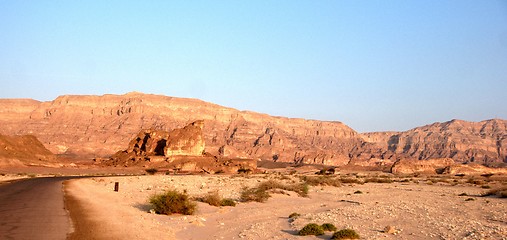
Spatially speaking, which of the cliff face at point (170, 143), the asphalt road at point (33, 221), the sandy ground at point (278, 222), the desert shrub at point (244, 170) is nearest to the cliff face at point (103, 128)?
the cliff face at point (170, 143)

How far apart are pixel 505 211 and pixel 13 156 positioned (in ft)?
290

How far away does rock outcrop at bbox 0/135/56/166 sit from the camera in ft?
275

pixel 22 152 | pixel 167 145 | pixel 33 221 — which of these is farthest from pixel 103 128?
pixel 33 221

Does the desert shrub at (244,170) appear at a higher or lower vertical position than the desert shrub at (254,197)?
lower

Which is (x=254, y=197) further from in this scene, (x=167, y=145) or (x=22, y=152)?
(x=22, y=152)

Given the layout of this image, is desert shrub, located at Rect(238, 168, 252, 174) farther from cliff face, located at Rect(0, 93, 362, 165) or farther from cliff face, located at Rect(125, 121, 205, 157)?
cliff face, located at Rect(0, 93, 362, 165)

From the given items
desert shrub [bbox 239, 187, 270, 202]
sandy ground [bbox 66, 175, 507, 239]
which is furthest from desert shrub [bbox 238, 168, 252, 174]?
sandy ground [bbox 66, 175, 507, 239]

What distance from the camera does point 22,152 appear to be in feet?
299

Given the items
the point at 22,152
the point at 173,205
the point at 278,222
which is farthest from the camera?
the point at 22,152

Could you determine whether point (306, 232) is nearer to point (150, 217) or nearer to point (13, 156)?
point (150, 217)

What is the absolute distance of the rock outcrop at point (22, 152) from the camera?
83.9m

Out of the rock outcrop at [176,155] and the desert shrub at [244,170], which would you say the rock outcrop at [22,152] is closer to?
the rock outcrop at [176,155]

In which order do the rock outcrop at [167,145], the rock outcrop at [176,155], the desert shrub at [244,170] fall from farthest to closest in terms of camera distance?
the rock outcrop at [167,145]
the rock outcrop at [176,155]
the desert shrub at [244,170]

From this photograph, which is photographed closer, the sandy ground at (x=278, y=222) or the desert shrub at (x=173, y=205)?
the sandy ground at (x=278, y=222)
